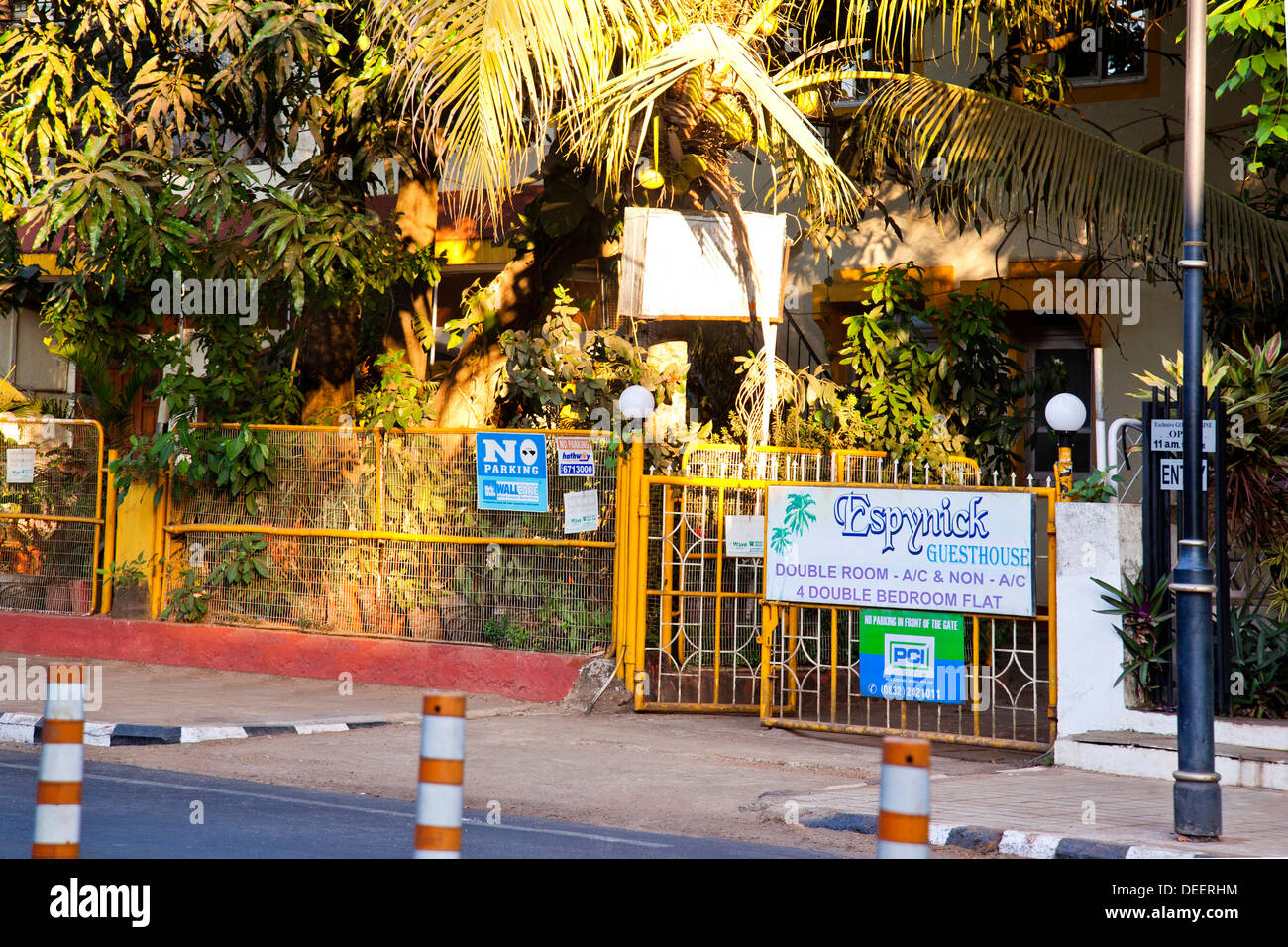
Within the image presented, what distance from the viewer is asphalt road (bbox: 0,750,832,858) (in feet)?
21.8

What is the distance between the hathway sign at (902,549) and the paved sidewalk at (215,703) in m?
2.56

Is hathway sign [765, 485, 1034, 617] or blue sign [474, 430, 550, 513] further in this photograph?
blue sign [474, 430, 550, 513]

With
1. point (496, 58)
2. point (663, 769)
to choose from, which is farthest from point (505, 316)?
point (663, 769)

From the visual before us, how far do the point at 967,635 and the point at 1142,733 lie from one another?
2.37 metres

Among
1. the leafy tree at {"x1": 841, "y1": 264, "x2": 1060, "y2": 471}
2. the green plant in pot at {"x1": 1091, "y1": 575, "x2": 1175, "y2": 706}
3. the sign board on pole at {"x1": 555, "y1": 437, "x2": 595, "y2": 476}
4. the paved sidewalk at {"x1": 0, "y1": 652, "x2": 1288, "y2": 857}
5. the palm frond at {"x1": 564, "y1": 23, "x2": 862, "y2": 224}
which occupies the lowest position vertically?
the paved sidewalk at {"x1": 0, "y1": 652, "x2": 1288, "y2": 857}

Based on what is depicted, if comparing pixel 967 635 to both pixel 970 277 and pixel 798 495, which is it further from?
pixel 970 277

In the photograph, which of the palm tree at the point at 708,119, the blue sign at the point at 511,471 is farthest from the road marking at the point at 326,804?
the palm tree at the point at 708,119

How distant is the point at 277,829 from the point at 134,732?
11.5 feet

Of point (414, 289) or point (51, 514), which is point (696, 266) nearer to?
point (414, 289)

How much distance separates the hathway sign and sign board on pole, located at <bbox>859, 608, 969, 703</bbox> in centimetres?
11

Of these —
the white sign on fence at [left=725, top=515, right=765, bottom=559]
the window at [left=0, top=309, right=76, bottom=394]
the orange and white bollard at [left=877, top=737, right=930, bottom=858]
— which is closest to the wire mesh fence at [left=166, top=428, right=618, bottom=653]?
the white sign on fence at [left=725, top=515, right=765, bottom=559]

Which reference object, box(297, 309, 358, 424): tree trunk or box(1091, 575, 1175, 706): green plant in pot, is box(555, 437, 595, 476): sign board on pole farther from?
box(297, 309, 358, 424): tree trunk

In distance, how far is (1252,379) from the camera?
9.88 metres
